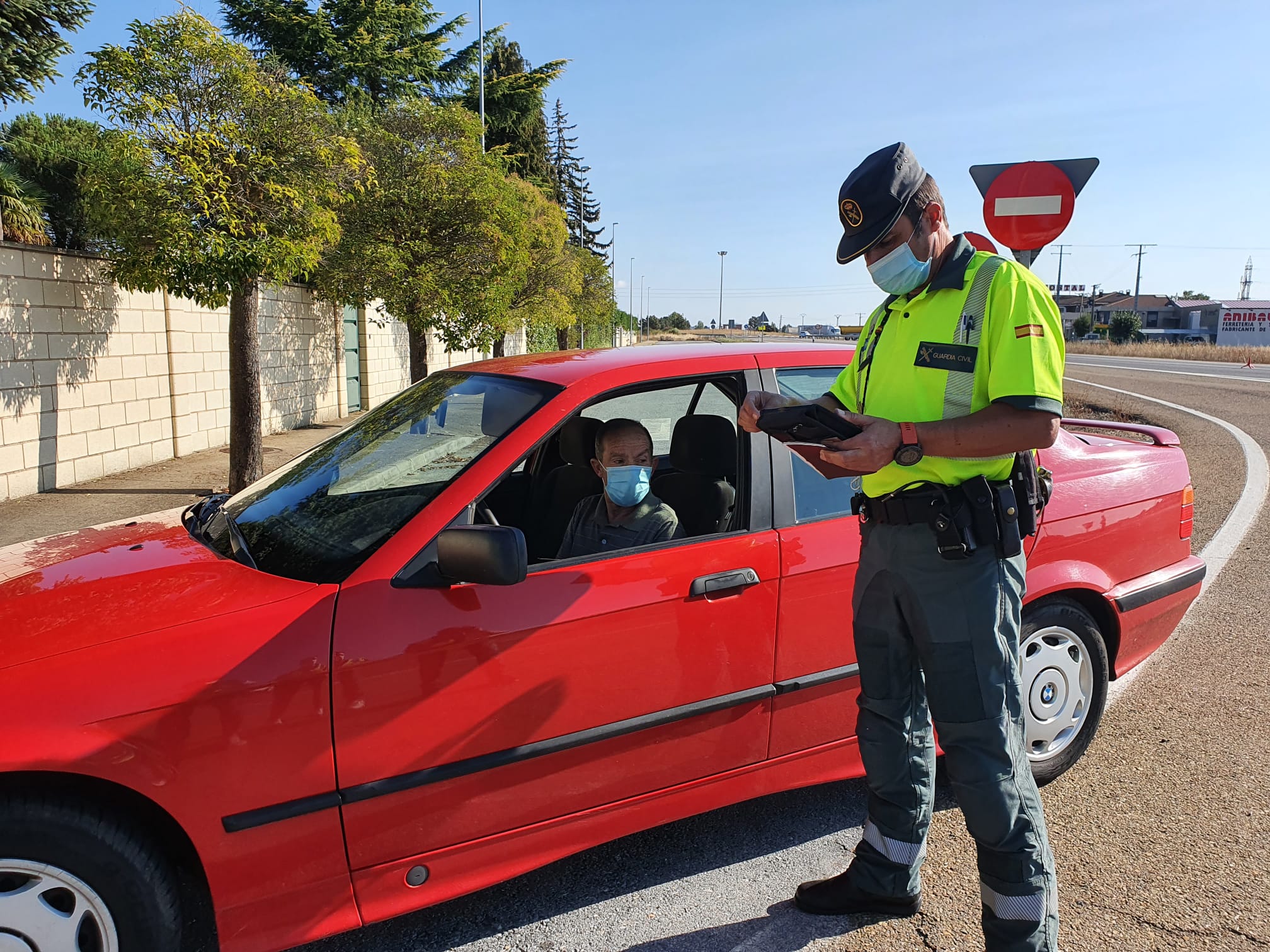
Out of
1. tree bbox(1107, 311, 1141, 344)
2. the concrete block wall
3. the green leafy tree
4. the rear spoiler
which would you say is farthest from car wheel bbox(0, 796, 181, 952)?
tree bbox(1107, 311, 1141, 344)

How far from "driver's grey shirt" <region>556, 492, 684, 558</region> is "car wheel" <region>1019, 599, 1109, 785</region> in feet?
4.34

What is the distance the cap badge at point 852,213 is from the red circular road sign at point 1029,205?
2568 millimetres

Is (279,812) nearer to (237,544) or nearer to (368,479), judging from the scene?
(237,544)

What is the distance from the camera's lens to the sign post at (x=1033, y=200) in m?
4.37

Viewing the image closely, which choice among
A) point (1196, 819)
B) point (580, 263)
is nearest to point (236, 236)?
point (1196, 819)

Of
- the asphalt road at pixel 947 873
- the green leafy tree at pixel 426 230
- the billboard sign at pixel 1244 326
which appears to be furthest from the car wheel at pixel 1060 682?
the billboard sign at pixel 1244 326

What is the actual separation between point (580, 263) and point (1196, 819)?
29.6 m

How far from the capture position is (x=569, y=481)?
3.46 meters

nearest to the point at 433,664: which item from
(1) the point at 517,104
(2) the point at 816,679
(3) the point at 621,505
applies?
(3) the point at 621,505

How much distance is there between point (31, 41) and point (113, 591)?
56.8 ft

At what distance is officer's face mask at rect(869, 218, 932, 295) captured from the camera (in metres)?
2.23

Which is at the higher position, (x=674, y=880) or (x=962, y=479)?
(x=962, y=479)

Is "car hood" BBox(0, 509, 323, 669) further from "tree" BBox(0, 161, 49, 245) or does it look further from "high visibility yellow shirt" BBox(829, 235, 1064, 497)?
"tree" BBox(0, 161, 49, 245)

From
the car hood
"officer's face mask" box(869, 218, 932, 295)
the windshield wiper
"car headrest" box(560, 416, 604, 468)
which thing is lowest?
the car hood
